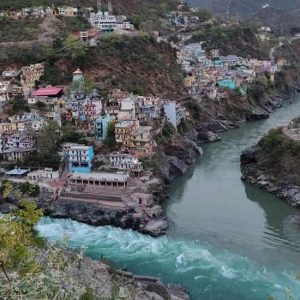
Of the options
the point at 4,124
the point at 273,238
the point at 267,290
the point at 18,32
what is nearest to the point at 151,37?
the point at 18,32

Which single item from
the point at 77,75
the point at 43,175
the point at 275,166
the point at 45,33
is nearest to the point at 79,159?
the point at 43,175

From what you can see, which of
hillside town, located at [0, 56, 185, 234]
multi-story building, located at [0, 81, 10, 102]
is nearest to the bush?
hillside town, located at [0, 56, 185, 234]

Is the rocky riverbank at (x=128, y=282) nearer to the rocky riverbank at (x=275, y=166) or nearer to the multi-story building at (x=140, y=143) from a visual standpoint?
the rocky riverbank at (x=275, y=166)

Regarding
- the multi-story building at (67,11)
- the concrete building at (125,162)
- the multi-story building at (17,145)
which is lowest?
the concrete building at (125,162)

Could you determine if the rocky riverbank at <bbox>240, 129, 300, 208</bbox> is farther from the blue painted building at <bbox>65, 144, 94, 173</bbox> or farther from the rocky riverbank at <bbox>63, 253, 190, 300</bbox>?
the rocky riverbank at <bbox>63, 253, 190, 300</bbox>

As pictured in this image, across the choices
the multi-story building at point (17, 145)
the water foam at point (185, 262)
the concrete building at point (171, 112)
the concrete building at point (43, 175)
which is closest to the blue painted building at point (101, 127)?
the multi-story building at point (17, 145)

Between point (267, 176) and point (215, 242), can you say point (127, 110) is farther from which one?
point (215, 242)
